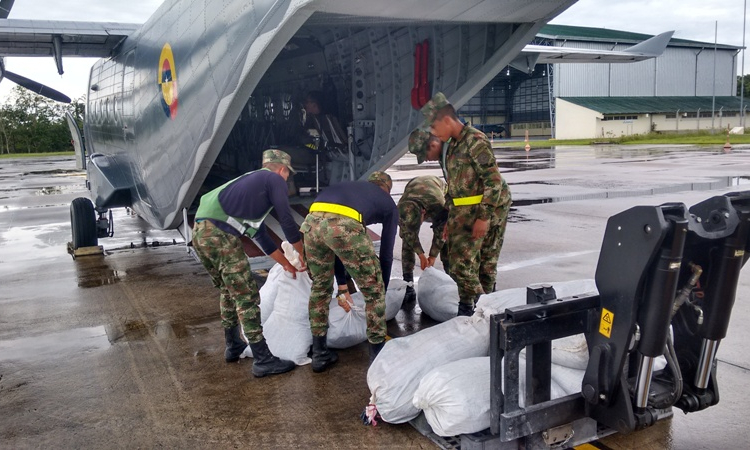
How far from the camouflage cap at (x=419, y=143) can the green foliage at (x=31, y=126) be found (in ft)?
203

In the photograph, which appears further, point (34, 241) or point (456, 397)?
point (34, 241)

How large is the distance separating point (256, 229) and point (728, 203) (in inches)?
120

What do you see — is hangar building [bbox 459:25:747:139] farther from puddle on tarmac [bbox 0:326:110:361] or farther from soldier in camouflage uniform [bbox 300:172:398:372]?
puddle on tarmac [bbox 0:326:110:361]

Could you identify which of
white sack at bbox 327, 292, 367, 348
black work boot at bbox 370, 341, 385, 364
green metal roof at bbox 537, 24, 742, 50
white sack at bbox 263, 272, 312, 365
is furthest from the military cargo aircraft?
green metal roof at bbox 537, 24, 742, 50

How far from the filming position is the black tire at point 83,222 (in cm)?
900

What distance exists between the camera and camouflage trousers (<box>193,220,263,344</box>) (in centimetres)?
433

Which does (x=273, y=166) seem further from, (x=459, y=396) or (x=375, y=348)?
(x=459, y=396)

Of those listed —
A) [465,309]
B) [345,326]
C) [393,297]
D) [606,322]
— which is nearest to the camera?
[606,322]

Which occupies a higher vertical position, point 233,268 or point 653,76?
point 653,76

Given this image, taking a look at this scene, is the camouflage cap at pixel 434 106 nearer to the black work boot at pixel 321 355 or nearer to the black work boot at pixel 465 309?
the black work boot at pixel 465 309

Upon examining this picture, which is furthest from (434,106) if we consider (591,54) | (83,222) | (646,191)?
(646,191)

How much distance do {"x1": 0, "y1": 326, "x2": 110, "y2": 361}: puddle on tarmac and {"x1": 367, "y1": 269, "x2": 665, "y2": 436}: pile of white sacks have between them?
2840mm

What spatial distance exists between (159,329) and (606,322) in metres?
4.17

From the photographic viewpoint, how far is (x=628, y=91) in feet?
159
